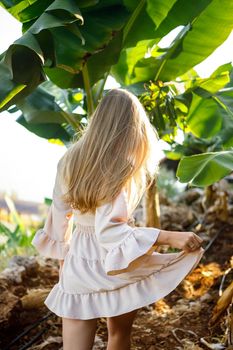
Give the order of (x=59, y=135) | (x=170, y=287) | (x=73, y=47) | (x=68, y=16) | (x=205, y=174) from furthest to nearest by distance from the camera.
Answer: (x=59, y=135) < (x=73, y=47) < (x=205, y=174) < (x=68, y=16) < (x=170, y=287)

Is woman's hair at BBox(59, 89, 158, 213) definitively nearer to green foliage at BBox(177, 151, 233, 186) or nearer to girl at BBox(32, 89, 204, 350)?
girl at BBox(32, 89, 204, 350)

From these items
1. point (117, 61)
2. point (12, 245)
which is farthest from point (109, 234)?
point (12, 245)

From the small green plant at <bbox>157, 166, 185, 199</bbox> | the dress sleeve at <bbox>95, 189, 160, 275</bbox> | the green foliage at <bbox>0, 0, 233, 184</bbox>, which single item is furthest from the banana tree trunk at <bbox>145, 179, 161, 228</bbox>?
the small green plant at <bbox>157, 166, 185, 199</bbox>

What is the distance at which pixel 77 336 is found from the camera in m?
1.87

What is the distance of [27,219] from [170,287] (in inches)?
145

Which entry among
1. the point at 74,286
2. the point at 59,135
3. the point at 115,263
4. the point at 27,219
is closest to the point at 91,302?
the point at 74,286

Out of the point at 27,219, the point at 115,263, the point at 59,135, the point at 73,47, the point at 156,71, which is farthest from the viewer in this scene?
the point at 27,219

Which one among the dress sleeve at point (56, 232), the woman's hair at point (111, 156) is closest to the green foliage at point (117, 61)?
the woman's hair at point (111, 156)

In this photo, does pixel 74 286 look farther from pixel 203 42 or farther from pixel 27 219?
pixel 27 219

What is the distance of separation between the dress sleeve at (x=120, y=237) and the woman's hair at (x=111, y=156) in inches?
1.8

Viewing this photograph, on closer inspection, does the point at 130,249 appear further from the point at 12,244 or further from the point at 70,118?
the point at 12,244

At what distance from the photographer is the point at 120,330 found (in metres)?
1.93

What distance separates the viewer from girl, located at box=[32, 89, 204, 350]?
1.73 meters

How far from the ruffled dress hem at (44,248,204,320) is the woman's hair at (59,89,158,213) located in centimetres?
27
